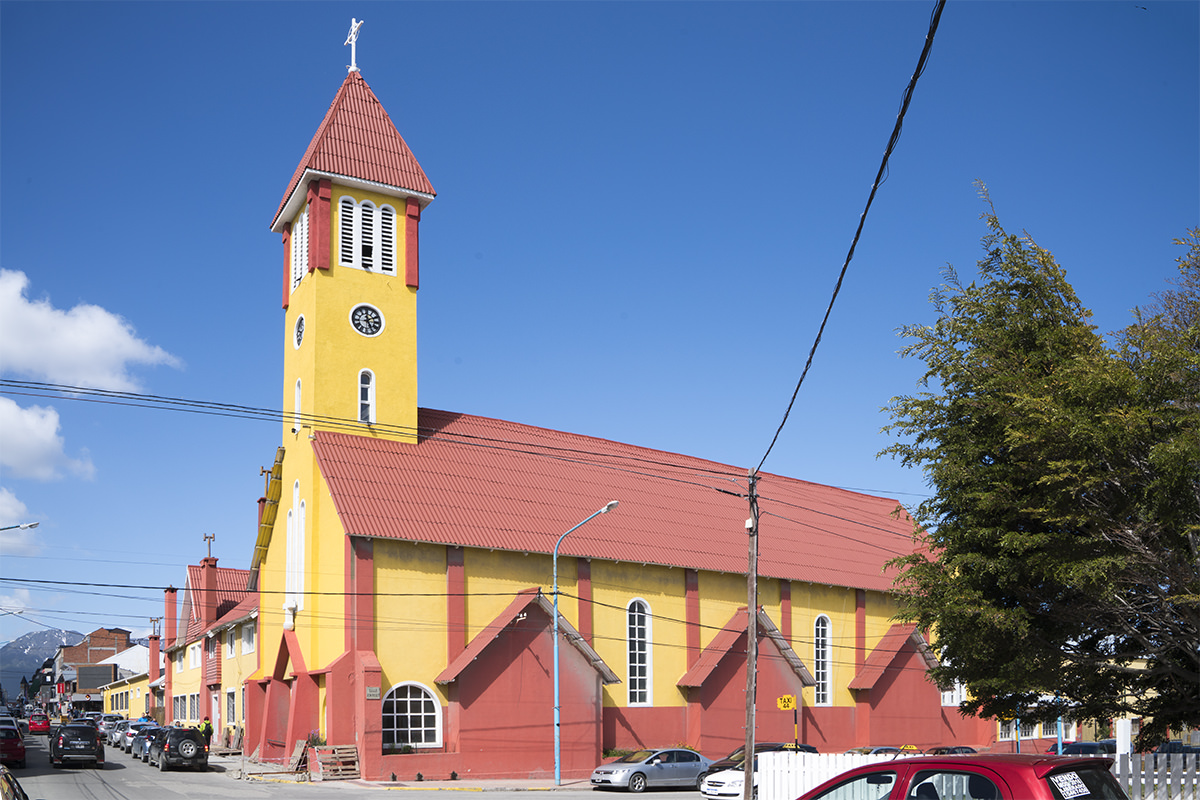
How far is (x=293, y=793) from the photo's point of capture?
84.3 ft

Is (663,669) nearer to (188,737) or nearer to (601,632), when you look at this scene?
(601,632)

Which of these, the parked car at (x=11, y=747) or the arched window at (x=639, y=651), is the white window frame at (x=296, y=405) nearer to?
the parked car at (x=11, y=747)

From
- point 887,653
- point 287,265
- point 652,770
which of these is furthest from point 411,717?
point 887,653

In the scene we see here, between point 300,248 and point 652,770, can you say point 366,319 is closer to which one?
point 300,248

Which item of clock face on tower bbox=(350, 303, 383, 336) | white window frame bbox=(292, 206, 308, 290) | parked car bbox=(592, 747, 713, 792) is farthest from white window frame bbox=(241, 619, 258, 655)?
parked car bbox=(592, 747, 713, 792)

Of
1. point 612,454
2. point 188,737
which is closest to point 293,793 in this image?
point 188,737

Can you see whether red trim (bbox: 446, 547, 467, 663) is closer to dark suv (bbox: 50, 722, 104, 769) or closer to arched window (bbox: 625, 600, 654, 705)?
arched window (bbox: 625, 600, 654, 705)

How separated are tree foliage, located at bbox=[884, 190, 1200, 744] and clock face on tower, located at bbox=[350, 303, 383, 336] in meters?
22.5

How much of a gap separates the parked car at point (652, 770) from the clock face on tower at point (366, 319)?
58.1 ft

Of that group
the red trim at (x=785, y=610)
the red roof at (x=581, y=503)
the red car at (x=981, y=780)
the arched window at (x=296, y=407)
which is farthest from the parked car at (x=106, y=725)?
the red car at (x=981, y=780)

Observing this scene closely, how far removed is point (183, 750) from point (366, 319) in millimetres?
16121

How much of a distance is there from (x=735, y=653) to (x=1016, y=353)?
22.7 m

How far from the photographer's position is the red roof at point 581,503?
34.8 m

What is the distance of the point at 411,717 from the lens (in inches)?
1273
